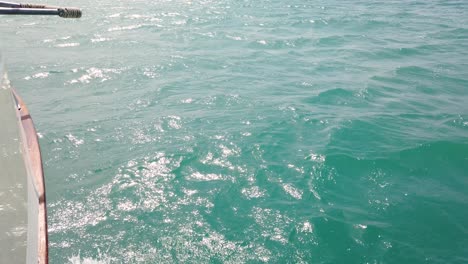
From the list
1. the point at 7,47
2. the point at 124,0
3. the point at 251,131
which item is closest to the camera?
the point at 251,131

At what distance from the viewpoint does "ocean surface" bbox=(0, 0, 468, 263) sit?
5957 millimetres

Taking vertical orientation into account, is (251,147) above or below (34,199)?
below

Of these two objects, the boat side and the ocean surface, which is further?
the ocean surface

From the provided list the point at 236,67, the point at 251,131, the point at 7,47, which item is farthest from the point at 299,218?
the point at 7,47

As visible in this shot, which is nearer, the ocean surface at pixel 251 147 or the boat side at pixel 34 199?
the boat side at pixel 34 199

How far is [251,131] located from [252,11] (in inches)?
749

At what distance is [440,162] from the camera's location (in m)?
8.01

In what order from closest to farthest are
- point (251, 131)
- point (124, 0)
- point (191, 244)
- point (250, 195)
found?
point (191, 244) < point (250, 195) < point (251, 131) < point (124, 0)

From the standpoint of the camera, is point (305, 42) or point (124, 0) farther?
point (124, 0)

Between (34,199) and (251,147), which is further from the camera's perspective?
(251,147)

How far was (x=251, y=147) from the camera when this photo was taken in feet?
27.9

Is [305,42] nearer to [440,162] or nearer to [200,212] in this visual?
[440,162]

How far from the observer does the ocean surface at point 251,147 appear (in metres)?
5.96

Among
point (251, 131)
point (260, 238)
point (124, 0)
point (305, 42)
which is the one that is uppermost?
point (124, 0)
